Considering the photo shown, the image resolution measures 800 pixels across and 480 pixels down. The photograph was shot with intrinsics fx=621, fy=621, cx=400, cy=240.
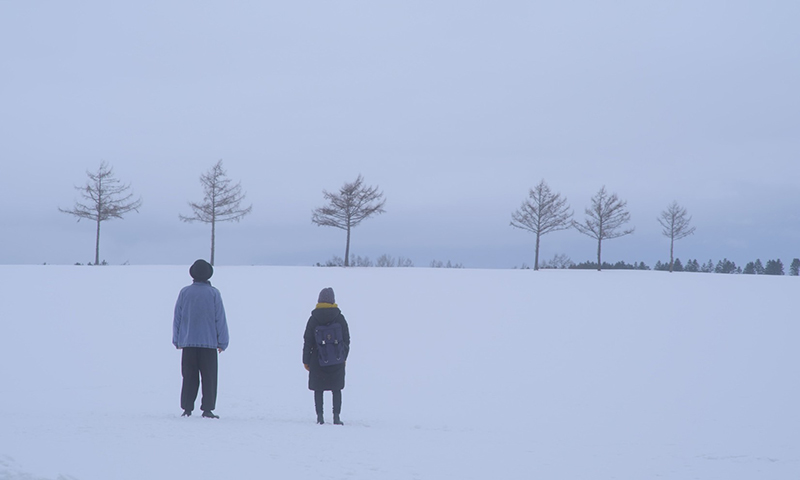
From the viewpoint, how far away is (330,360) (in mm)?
8797

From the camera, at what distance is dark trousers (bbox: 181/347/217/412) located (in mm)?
8297

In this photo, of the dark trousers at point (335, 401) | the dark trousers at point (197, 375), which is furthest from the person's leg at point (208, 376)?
the dark trousers at point (335, 401)

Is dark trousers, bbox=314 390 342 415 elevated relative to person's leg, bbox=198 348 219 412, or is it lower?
lower

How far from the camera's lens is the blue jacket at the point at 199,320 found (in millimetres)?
8289

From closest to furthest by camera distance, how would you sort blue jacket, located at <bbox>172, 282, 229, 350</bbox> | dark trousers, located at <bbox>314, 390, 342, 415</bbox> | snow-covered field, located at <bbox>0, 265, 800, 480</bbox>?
snow-covered field, located at <bbox>0, 265, 800, 480</bbox> → blue jacket, located at <bbox>172, 282, 229, 350</bbox> → dark trousers, located at <bbox>314, 390, 342, 415</bbox>

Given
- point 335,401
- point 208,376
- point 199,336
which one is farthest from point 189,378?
point 335,401

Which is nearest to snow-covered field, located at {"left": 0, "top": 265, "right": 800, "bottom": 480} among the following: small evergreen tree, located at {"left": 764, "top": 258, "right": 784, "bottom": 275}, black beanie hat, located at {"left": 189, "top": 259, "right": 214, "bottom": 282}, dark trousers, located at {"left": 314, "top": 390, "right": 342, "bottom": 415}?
dark trousers, located at {"left": 314, "top": 390, "right": 342, "bottom": 415}

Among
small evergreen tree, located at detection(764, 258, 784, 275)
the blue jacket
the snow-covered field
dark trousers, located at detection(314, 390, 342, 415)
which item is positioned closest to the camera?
the snow-covered field

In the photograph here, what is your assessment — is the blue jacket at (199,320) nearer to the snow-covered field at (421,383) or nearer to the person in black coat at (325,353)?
the snow-covered field at (421,383)

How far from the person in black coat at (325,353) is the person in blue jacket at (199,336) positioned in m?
1.22

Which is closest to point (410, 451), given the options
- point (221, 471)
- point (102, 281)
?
point (221, 471)

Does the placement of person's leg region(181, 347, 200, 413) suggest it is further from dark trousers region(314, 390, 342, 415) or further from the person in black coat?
dark trousers region(314, 390, 342, 415)

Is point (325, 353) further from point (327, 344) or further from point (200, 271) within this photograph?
point (200, 271)

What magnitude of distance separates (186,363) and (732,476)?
21.7ft
